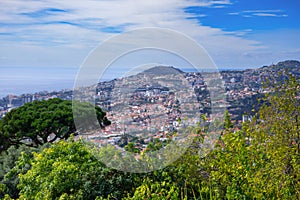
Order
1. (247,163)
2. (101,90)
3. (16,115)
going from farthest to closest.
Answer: (16,115), (101,90), (247,163)

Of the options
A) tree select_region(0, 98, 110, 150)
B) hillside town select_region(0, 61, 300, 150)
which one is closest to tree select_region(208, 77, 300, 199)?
hillside town select_region(0, 61, 300, 150)

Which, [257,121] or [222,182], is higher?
[257,121]

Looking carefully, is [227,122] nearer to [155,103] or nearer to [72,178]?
[155,103]

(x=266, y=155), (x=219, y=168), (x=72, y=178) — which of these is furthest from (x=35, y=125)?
(x=266, y=155)

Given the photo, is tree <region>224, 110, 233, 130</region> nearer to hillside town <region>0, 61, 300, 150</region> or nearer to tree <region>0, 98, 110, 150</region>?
hillside town <region>0, 61, 300, 150</region>

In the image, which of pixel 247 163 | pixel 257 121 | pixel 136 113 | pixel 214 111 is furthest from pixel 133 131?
pixel 257 121

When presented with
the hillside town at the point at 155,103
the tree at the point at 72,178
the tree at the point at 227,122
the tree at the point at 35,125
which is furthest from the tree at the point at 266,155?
the tree at the point at 35,125

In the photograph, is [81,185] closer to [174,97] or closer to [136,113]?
[136,113]
